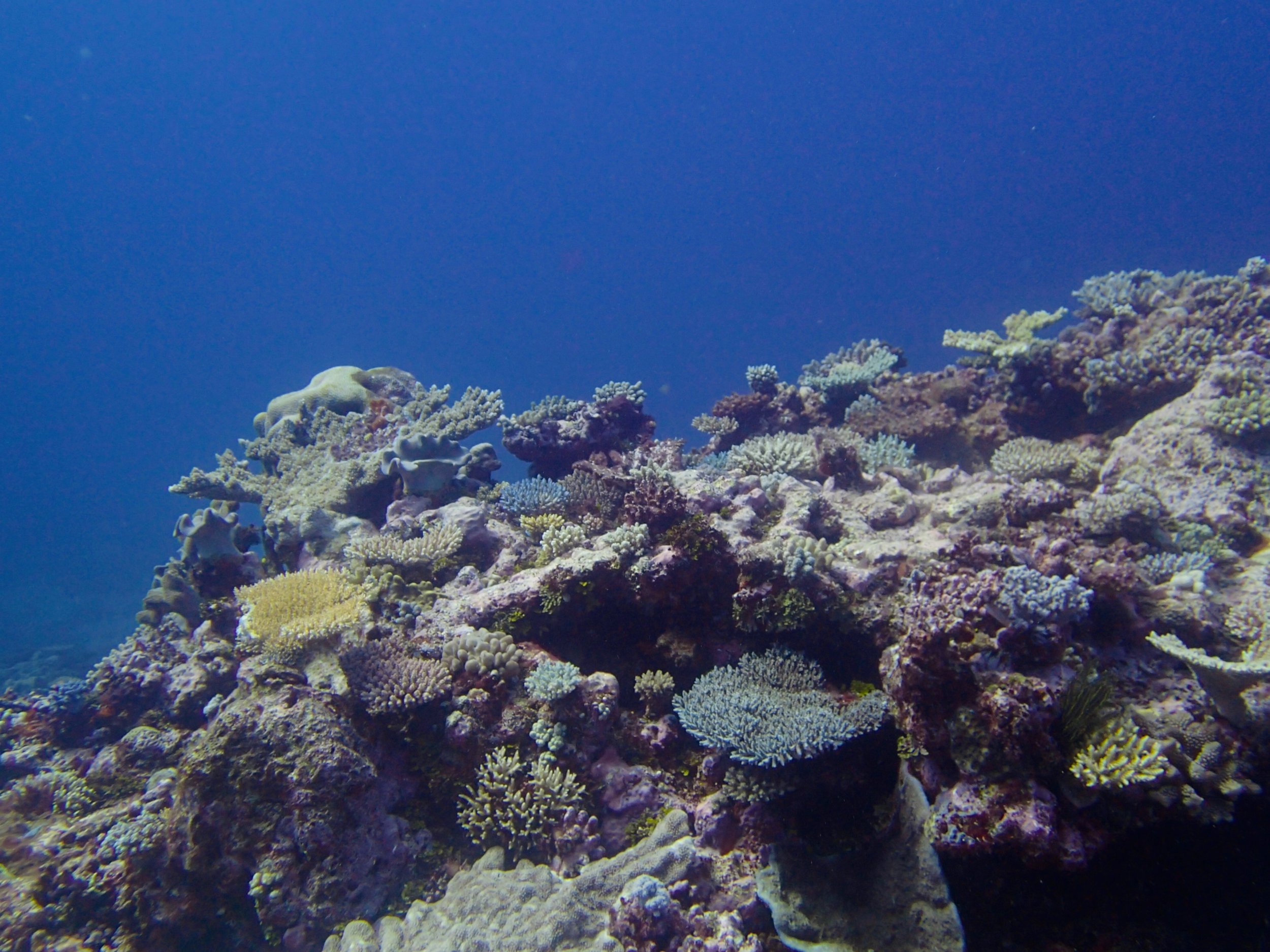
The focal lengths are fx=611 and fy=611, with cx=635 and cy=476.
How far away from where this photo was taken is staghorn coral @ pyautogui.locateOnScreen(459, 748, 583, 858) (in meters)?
5.44

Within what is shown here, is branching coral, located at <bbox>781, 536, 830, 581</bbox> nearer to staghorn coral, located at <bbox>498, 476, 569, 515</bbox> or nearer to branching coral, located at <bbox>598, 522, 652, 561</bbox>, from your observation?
branching coral, located at <bbox>598, 522, 652, 561</bbox>

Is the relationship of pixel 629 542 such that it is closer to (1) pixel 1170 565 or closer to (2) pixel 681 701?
(2) pixel 681 701

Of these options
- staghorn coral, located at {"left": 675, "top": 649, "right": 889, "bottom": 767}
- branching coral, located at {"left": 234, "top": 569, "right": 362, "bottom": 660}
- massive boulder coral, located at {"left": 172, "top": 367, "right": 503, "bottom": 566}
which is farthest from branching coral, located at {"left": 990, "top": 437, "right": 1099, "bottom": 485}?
branching coral, located at {"left": 234, "top": 569, "right": 362, "bottom": 660}

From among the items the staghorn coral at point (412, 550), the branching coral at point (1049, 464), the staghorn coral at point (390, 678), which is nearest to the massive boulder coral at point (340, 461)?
the staghorn coral at point (412, 550)

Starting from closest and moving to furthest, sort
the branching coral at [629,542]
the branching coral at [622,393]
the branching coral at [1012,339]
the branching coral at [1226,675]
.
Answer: the branching coral at [1226,675] < the branching coral at [629,542] < the branching coral at [1012,339] < the branching coral at [622,393]

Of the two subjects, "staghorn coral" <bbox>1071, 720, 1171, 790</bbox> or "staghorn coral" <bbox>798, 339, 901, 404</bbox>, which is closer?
"staghorn coral" <bbox>1071, 720, 1171, 790</bbox>

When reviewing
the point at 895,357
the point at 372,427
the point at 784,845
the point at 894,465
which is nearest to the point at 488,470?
the point at 372,427

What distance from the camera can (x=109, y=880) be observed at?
6238mm

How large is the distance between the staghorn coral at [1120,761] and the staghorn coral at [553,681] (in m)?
3.87

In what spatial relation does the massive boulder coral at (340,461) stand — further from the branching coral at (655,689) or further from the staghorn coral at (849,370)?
the staghorn coral at (849,370)

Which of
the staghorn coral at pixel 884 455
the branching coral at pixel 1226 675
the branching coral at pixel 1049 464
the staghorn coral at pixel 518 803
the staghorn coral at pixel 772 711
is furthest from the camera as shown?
the staghorn coral at pixel 884 455

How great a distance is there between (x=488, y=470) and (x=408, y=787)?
234 inches

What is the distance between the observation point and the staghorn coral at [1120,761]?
12.7 feet

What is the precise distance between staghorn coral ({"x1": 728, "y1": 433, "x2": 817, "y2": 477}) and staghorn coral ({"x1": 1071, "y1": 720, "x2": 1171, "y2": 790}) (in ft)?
17.4
